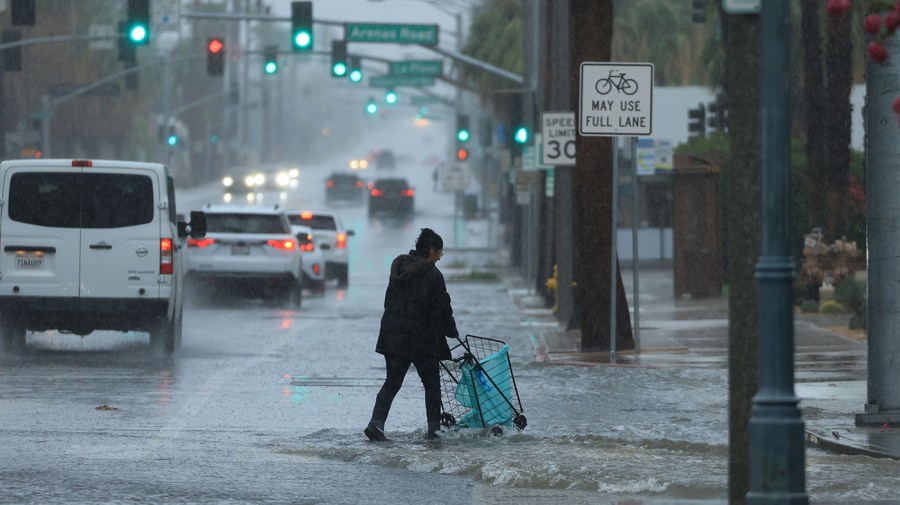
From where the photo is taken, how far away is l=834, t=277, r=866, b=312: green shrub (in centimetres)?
2591

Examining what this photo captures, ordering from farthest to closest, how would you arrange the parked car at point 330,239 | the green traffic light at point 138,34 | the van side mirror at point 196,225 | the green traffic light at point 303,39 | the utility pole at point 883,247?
1. the parked car at point 330,239
2. the green traffic light at point 303,39
3. the green traffic light at point 138,34
4. the van side mirror at point 196,225
5. the utility pole at point 883,247

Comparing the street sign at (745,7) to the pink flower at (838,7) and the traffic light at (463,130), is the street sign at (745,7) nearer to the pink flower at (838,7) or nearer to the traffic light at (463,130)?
the pink flower at (838,7)

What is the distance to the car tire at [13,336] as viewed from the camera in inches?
760

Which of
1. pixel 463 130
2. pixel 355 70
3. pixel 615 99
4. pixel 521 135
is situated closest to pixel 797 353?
pixel 615 99

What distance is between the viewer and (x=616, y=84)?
1886cm

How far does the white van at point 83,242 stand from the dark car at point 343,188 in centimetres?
6540

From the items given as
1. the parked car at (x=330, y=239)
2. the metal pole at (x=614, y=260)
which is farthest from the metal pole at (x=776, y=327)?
the parked car at (x=330, y=239)

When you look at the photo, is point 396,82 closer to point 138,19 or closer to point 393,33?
point 393,33

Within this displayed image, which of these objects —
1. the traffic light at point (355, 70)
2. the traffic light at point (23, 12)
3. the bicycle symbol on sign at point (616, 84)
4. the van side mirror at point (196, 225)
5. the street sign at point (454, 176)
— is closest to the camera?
the bicycle symbol on sign at point (616, 84)

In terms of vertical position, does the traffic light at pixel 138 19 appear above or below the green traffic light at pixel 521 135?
above

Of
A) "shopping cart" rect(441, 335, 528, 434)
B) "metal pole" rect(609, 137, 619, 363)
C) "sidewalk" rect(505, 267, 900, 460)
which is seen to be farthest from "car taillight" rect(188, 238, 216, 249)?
"shopping cart" rect(441, 335, 528, 434)

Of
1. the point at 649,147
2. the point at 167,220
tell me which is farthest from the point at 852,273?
the point at 167,220

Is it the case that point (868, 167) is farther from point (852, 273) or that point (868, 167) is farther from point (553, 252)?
point (553, 252)

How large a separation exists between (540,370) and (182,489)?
28.6 feet
